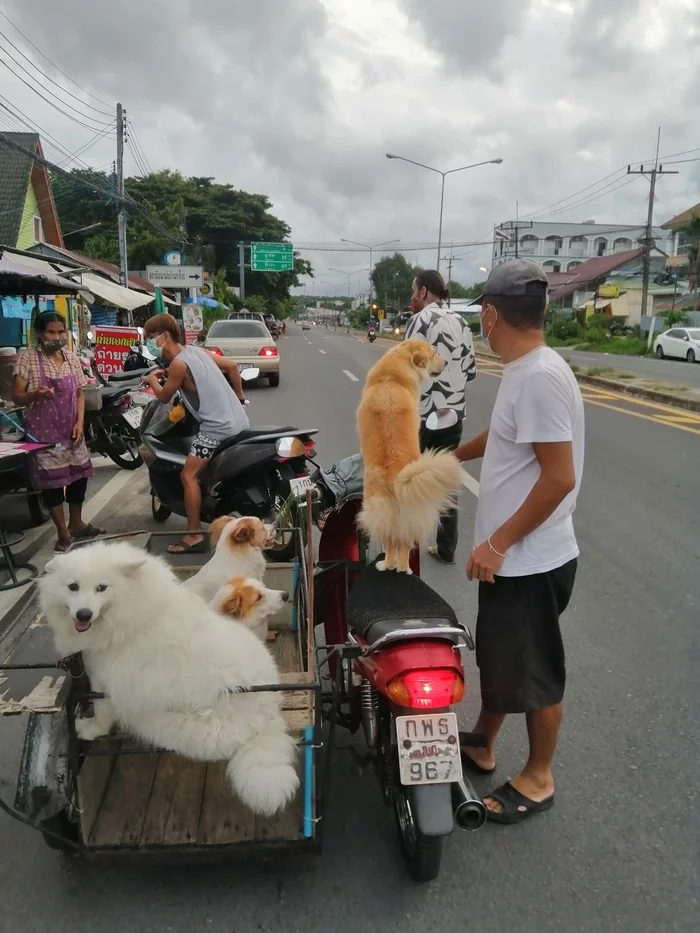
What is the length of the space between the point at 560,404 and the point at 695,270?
49.3 m

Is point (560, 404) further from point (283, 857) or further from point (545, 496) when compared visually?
point (283, 857)

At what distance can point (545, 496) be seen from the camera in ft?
6.75

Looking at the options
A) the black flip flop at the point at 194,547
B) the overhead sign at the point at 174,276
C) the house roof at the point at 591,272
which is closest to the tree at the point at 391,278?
the house roof at the point at 591,272

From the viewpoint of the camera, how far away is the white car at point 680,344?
28016 millimetres

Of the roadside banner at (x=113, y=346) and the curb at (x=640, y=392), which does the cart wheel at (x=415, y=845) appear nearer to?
the curb at (x=640, y=392)

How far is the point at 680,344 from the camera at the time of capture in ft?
94.8

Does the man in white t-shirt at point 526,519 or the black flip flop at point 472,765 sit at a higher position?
the man in white t-shirt at point 526,519

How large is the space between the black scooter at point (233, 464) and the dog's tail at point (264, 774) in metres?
2.65

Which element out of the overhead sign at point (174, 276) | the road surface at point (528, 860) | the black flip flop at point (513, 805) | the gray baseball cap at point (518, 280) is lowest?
the road surface at point (528, 860)

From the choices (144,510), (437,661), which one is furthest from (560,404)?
(144,510)

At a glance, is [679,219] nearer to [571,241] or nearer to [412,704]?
[571,241]

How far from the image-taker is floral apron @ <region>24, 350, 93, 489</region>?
498 cm

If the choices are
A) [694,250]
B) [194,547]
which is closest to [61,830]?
[194,547]

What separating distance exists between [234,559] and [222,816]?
1.30 meters
